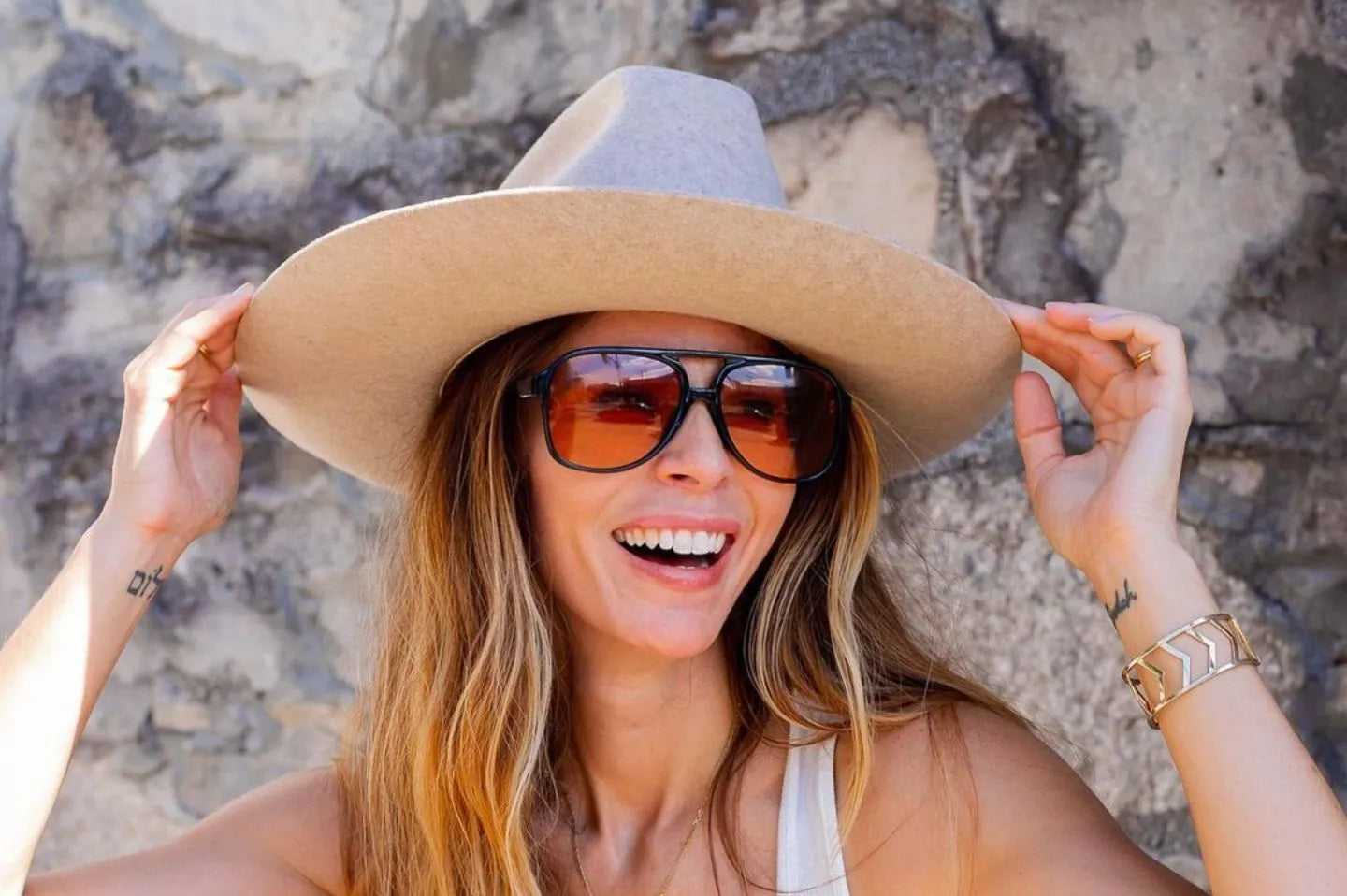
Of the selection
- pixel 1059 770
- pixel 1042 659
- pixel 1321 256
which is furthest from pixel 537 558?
pixel 1321 256

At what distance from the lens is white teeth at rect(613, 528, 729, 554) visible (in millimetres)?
1781

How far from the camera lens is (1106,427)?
1751 mm

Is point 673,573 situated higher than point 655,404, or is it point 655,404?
point 655,404

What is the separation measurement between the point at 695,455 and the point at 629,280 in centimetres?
23

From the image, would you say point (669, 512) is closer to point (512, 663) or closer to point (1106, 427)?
point (512, 663)

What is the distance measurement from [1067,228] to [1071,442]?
345 mm

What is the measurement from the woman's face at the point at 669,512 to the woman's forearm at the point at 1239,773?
0.49 m

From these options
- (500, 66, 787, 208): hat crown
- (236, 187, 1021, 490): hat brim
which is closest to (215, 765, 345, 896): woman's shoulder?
(236, 187, 1021, 490): hat brim

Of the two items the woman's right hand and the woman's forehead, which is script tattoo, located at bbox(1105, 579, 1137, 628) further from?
the woman's right hand

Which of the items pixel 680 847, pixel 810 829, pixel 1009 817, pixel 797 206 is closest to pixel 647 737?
pixel 680 847

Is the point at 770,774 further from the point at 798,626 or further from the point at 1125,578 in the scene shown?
the point at 1125,578

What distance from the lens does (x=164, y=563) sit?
6.13 ft

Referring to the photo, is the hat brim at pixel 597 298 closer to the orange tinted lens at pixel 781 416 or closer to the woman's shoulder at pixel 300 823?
the orange tinted lens at pixel 781 416

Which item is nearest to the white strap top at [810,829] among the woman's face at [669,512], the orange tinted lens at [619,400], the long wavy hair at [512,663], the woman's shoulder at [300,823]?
the long wavy hair at [512,663]
